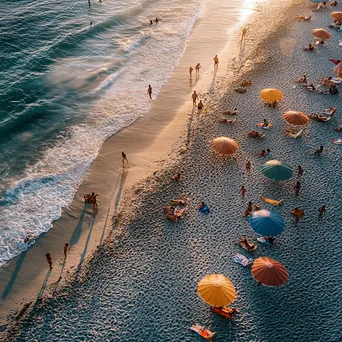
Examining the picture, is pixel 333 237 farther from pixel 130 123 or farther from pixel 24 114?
pixel 24 114

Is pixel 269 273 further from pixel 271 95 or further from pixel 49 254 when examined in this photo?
pixel 271 95

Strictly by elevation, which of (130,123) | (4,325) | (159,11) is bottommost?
(4,325)

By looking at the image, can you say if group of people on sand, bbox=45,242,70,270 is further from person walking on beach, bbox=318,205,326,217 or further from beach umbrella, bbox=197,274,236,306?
person walking on beach, bbox=318,205,326,217

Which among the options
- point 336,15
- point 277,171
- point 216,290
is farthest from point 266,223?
point 336,15

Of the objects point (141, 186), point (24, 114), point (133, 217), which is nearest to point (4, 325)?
point (133, 217)

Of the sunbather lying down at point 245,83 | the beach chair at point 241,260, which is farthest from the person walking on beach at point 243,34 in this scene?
the beach chair at point 241,260
